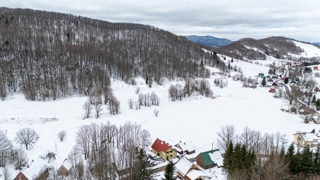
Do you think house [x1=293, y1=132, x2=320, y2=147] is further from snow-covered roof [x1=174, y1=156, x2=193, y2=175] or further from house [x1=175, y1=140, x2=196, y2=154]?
snow-covered roof [x1=174, y1=156, x2=193, y2=175]

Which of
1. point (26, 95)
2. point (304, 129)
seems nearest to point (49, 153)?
point (26, 95)

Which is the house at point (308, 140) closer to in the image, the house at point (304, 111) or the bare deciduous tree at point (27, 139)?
the house at point (304, 111)

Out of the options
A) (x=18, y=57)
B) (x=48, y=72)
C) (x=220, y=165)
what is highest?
(x=18, y=57)

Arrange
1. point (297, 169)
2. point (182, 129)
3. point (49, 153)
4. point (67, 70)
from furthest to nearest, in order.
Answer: point (67, 70)
point (182, 129)
point (49, 153)
point (297, 169)

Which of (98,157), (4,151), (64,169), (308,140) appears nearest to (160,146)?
(98,157)

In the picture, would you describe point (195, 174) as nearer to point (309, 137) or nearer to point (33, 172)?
point (33, 172)

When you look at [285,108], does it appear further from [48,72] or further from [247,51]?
[247,51]

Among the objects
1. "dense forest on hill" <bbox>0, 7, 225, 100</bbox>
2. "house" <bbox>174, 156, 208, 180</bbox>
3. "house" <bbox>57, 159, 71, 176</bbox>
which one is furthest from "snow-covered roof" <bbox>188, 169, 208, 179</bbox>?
"dense forest on hill" <bbox>0, 7, 225, 100</bbox>

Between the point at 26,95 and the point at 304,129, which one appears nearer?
the point at 304,129
